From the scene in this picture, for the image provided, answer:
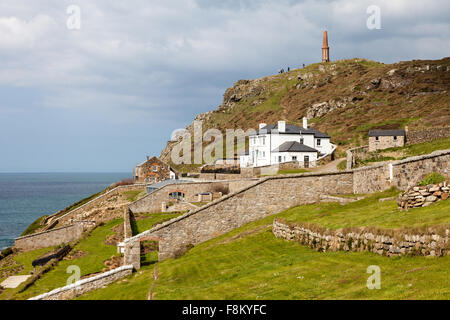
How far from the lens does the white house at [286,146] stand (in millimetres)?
60875

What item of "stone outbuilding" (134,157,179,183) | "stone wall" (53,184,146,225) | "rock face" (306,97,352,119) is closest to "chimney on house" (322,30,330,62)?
"rock face" (306,97,352,119)

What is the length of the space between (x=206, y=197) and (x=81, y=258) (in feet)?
64.9

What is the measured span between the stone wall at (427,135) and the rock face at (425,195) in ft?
124

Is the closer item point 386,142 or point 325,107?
→ point 386,142

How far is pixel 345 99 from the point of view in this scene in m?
117

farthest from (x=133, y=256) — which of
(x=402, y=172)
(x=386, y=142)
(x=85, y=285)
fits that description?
(x=386, y=142)

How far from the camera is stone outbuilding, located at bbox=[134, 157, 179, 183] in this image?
238ft

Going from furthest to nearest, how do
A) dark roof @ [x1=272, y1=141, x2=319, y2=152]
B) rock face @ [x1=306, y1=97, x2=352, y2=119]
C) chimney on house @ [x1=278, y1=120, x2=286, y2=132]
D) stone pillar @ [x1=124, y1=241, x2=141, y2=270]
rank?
rock face @ [x1=306, y1=97, x2=352, y2=119] < chimney on house @ [x1=278, y1=120, x2=286, y2=132] < dark roof @ [x1=272, y1=141, x2=319, y2=152] < stone pillar @ [x1=124, y1=241, x2=141, y2=270]

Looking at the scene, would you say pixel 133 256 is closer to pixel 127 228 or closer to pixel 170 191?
pixel 127 228

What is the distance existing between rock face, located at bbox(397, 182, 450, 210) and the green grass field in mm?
691

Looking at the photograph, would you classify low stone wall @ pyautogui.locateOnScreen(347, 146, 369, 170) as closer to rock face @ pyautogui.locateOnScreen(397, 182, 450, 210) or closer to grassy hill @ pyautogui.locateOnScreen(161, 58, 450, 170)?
grassy hill @ pyautogui.locateOnScreen(161, 58, 450, 170)

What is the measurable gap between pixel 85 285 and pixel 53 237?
31686mm

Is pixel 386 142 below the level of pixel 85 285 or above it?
above

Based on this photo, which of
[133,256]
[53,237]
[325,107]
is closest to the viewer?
[133,256]
